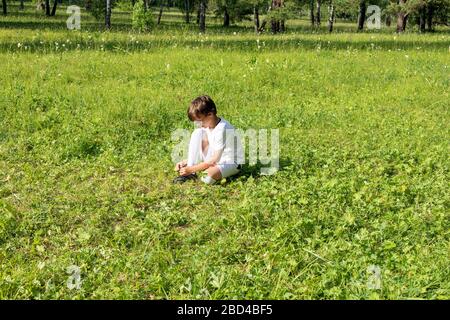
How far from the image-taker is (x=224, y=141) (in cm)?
655

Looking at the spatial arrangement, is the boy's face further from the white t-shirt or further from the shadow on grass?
the shadow on grass

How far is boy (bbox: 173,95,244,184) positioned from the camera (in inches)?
255

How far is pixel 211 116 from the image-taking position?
6547 millimetres

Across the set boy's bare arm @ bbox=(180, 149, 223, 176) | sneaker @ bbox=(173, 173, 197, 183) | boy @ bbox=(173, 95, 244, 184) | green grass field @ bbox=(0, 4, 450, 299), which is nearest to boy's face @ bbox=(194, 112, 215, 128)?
boy @ bbox=(173, 95, 244, 184)

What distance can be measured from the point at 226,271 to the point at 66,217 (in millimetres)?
2291

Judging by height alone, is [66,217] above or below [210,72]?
below

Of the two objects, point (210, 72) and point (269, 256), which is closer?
point (269, 256)

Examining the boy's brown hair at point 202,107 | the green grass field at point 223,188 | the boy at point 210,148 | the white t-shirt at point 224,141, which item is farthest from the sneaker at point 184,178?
the boy's brown hair at point 202,107

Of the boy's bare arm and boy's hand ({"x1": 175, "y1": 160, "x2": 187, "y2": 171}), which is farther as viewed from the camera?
boy's hand ({"x1": 175, "y1": 160, "x2": 187, "y2": 171})

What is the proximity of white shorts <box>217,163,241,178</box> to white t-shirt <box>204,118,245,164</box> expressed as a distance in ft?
0.15

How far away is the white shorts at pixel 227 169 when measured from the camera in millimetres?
6473

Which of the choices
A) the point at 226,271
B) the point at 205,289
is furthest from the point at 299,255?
the point at 205,289

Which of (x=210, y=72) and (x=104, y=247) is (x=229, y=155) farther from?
(x=210, y=72)

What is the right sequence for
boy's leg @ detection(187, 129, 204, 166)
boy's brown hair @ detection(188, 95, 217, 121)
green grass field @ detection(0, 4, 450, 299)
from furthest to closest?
1. boy's leg @ detection(187, 129, 204, 166)
2. boy's brown hair @ detection(188, 95, 217, 121)
3. green grass field @ detection(0, 4, 450, 299)
